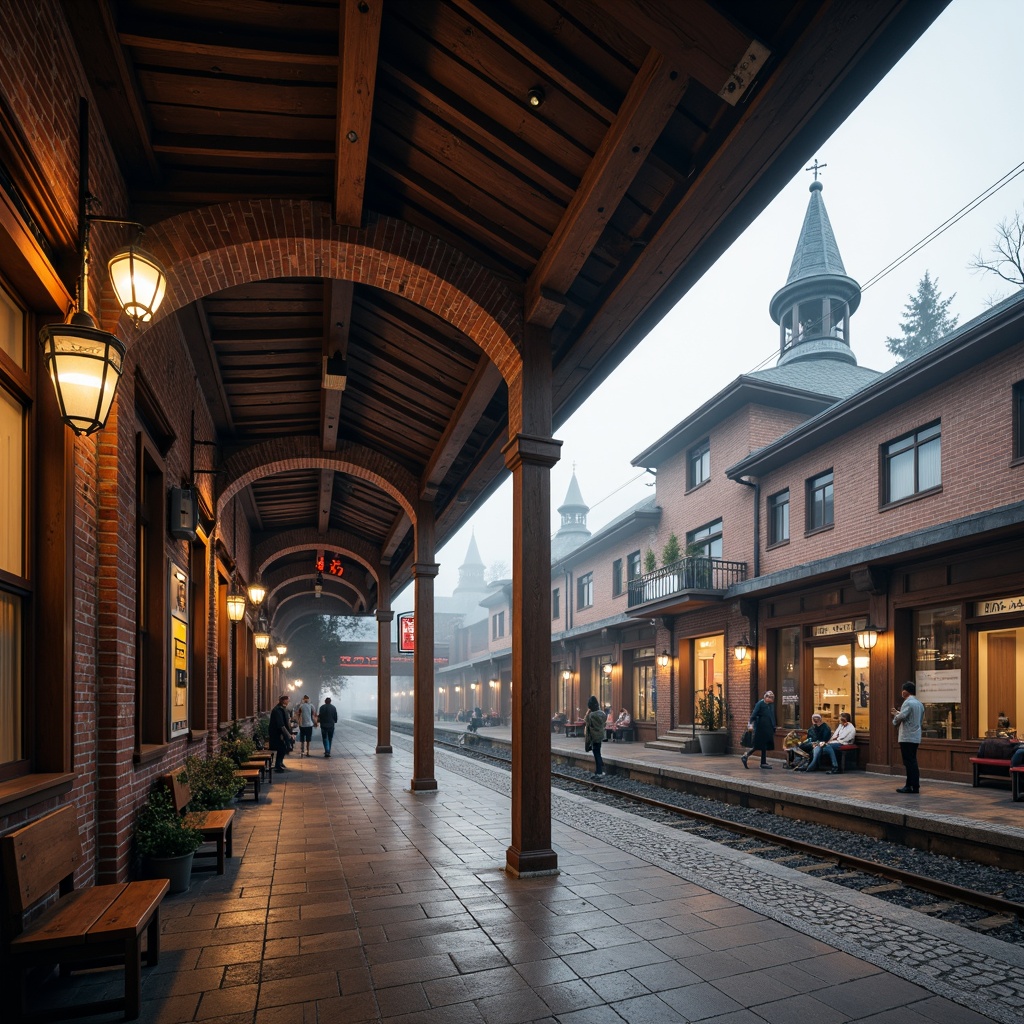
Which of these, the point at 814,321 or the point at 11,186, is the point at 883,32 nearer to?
the point at 11,186

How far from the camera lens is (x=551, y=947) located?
14.4 ft

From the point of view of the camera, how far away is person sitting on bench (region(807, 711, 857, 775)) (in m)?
13.6

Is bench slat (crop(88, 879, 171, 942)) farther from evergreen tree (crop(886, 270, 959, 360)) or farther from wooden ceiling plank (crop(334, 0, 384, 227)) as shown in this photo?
evergreen tree (crop(886, 270, 959, 360))

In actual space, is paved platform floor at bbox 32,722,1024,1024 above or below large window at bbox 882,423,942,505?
below

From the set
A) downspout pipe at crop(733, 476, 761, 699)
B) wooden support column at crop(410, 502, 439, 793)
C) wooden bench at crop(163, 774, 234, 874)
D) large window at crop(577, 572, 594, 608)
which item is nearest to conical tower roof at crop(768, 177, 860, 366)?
downspout pipe at crop(733, 476, 761, 699)

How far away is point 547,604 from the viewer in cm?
627

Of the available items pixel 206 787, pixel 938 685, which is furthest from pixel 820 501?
pixel 206 787

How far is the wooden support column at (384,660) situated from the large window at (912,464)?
1020 centimetres

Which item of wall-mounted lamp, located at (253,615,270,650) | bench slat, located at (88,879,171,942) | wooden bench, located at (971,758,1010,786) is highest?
wall-mounted lamp, located at (253,615,270,650)

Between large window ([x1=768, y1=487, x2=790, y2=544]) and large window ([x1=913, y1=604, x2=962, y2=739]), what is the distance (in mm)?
4781

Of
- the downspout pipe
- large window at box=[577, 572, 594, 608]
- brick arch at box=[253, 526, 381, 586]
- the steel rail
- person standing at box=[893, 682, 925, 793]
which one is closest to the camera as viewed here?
the steel rail

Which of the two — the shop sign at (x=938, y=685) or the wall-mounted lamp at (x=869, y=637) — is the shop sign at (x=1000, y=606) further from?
the wall-mounted lamp at (x=869, y=637)

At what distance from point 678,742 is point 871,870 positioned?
1260 centimetres

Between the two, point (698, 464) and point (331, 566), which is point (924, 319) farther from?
point (331, 566)
